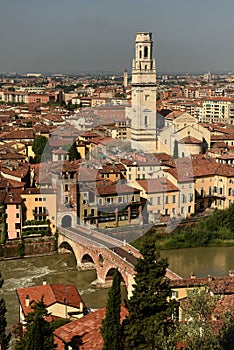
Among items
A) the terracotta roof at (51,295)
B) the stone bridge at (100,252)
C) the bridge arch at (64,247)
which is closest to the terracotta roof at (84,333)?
the terracotta roof at (51,295)

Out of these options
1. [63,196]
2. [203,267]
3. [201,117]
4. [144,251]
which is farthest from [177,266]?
[201,117]

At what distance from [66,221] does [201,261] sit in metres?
3.15

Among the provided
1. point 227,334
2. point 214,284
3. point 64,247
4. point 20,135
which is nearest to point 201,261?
point 64,247

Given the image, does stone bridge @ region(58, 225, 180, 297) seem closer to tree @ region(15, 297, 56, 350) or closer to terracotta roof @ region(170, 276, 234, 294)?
terracotta roof @ region(170, 276, 234, 294)

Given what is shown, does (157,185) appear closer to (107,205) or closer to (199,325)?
(107,205)

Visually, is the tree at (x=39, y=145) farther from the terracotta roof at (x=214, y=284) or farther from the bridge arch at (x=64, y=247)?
the terracotta roof at (x=214, y=284)

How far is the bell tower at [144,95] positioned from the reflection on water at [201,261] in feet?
20.3

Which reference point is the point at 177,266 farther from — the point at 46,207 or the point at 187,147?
the point at 187,147

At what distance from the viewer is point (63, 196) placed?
→ 13.8 metres

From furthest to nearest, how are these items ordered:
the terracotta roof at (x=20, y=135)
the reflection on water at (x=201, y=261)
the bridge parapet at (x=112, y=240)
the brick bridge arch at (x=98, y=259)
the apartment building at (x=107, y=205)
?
the terracotta roof at (x=20, y=135) < the apartment building at (x=107, y=205) < the reflection on water at (x=201, y=261) < the bridge parapet at (x=112, y=240) < the brick bridge arch at (x=98, y=259)

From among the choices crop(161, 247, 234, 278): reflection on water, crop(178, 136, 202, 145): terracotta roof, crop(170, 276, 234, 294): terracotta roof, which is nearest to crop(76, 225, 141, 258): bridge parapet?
crop(161, 247, 234, 278): reflection on water

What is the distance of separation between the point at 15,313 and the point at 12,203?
389cm

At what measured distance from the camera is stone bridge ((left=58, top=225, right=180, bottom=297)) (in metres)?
10.7

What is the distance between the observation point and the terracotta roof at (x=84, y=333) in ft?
22.7
